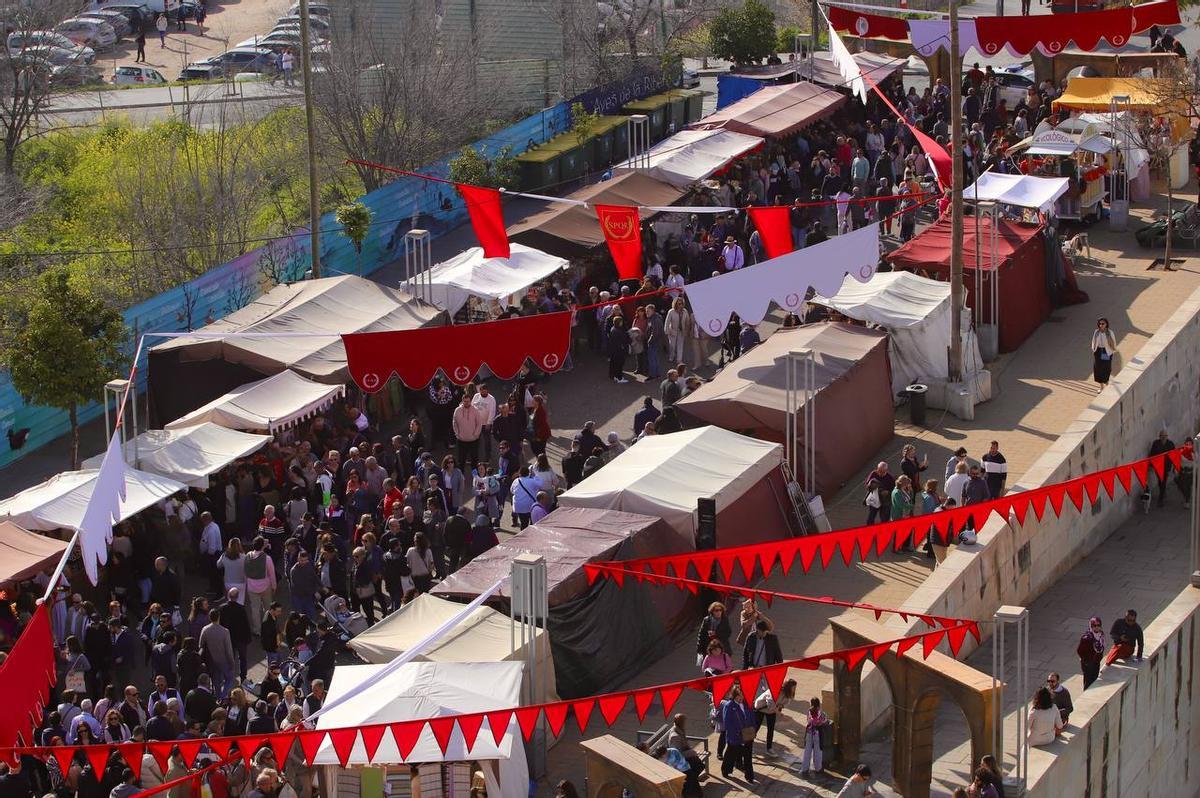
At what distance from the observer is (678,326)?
26.7 metres

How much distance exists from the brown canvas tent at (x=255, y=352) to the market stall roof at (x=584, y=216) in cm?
390

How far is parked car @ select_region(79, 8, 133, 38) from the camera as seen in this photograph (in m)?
58.1

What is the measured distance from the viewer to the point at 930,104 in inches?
1490

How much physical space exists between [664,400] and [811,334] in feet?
7.40

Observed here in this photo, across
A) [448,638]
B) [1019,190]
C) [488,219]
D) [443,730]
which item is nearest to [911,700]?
[448,638]

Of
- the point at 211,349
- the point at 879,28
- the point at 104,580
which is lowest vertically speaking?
the point at 104,580

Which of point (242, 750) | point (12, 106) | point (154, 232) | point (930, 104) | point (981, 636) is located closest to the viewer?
point (242, 750)

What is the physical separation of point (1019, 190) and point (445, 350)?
484 inches

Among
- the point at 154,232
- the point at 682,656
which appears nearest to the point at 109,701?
the point at 682,656

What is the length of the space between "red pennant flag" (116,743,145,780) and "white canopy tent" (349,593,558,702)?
266 centimetres

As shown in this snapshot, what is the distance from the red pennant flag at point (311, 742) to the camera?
1452 cm

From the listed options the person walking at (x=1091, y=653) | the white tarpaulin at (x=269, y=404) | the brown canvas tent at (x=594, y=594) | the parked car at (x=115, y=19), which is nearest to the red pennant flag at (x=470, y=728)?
the brown canvas tent at (x=594, y=594)

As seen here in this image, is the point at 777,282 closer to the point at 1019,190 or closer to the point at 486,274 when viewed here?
the point at 486,274

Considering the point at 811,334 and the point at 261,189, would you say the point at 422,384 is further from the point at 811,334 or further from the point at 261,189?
the point at 261,189
